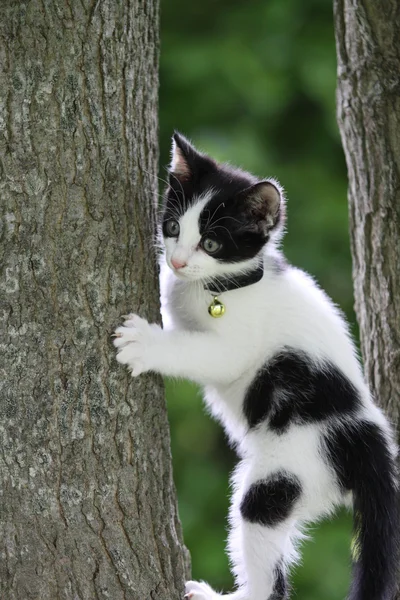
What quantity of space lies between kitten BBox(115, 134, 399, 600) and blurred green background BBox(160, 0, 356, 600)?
8.96ft

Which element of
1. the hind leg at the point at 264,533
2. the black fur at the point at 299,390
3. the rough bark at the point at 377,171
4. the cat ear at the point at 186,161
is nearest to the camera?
the hind leg at the point at 264,533

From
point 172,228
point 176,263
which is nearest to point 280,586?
point 176,263

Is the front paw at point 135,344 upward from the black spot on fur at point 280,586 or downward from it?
upward

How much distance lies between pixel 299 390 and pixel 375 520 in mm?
443

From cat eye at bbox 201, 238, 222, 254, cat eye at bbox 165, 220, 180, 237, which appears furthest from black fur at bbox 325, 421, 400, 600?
cat eye at bbox 165, 220, 180, 237

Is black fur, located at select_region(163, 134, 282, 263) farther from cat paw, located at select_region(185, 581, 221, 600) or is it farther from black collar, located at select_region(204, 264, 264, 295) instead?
cat paw, located at select_region(185, 581, 221, 600)

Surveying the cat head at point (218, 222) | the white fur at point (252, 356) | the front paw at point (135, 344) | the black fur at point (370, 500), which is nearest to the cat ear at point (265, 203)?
the cat head at point (218, 222)

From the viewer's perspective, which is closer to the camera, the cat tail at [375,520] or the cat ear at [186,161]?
the cat tail at [375,520]

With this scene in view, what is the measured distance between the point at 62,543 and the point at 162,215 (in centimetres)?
103

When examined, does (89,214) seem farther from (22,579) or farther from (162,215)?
(22,579)

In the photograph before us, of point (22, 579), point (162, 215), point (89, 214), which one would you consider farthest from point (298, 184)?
point (22, 579)

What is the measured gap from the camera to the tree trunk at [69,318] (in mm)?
2156

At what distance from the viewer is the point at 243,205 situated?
8.30 feet

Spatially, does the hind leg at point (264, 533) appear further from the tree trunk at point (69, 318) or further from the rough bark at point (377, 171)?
the rough bark at point (377, 171)
